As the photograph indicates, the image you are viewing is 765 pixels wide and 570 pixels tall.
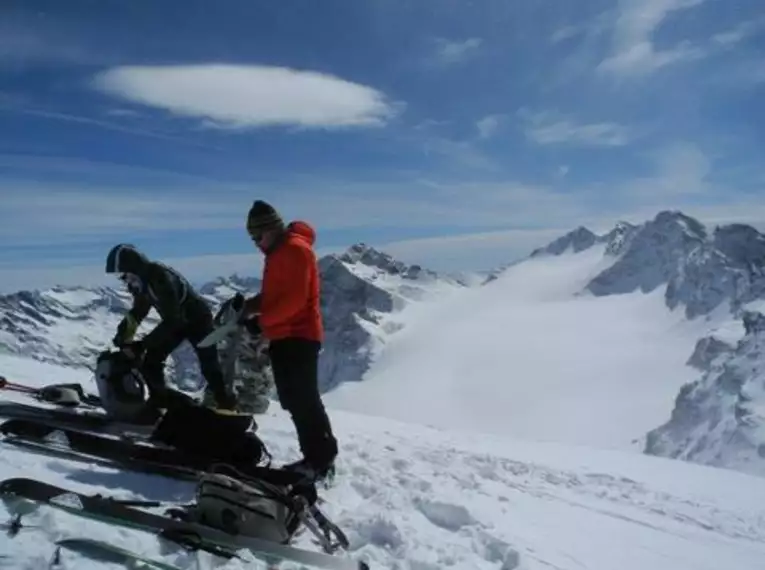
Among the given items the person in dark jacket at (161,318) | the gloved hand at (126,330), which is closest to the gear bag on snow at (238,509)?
the person in dark jacket at (161,318)

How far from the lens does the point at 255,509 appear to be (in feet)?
15.7

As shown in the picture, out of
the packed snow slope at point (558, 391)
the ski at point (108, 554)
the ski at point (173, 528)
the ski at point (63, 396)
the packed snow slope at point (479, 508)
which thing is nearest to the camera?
the ski at point (108, 554)

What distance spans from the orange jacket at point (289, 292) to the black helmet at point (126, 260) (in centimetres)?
228

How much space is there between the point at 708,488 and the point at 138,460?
911cm

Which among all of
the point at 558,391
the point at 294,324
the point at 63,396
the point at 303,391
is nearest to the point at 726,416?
the point at 558,391

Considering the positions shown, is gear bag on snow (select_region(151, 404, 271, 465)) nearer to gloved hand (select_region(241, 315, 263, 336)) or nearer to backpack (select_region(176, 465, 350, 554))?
gloved hand (select_region(241, 315, 263, 336))

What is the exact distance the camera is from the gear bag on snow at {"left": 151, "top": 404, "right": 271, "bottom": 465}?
6.24 m

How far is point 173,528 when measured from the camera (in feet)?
14.7

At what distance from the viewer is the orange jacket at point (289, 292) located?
598 cm

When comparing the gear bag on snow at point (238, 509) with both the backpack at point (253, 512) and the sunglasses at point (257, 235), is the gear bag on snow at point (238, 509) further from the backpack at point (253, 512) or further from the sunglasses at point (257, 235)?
the sunglasses at point (257, 235)

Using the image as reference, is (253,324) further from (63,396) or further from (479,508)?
(63,396)

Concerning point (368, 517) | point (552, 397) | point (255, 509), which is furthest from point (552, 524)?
point (552, 397)

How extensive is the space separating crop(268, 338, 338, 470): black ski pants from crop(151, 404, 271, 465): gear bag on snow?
1.60ft

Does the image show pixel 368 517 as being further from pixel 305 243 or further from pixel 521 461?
pixel 521 461
